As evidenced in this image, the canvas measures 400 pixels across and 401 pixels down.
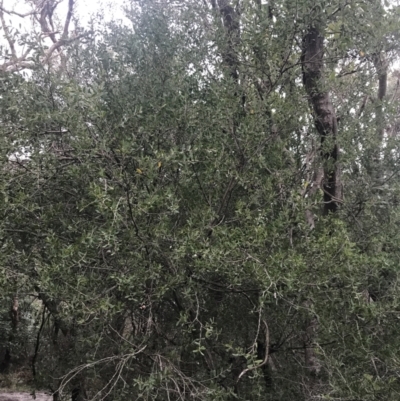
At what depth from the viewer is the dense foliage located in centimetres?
298

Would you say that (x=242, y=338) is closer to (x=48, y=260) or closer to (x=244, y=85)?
(x=48, y=260)

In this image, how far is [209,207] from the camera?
329 centimetres

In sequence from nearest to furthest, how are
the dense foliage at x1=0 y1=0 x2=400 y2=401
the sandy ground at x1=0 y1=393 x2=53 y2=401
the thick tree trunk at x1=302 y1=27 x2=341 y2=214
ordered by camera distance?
the dense foliage at x1=0 y1=0 x2=400 y2=401 → the thick tree trunk at x1=302 y1=27 x2=341 y2=214 → the sandy ground at x1=0 y1=393 x2=53 y2=401

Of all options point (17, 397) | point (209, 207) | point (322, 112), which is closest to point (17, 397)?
point (17, 397)

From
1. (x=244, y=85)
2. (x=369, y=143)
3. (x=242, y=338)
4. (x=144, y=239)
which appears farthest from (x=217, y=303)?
(x=369, y=143)

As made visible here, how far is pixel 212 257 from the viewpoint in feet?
9.45

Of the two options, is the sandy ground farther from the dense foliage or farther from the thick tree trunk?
the thick tree trunk

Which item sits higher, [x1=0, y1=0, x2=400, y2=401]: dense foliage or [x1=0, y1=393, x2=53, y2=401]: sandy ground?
[x1=0, y1=0, x2=400, y2=401]: dense foliage

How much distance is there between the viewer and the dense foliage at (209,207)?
2.98 m

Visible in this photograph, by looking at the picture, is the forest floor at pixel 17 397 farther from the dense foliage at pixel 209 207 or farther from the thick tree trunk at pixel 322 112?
the thick tree trunk at pixel 322 112

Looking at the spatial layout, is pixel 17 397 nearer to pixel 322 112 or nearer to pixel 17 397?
pixel 17 397

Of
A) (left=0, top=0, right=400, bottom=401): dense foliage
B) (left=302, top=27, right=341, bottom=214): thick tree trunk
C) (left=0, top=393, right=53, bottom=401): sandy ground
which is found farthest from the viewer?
(left=0, top=393, right=53, bottom=401): sandy ground

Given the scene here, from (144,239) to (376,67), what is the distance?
319 cm

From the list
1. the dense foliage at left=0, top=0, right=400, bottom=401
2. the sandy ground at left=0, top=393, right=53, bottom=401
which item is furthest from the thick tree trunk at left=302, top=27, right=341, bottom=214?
the sandy ground at left=0, top=393, right=53, bottom=401
